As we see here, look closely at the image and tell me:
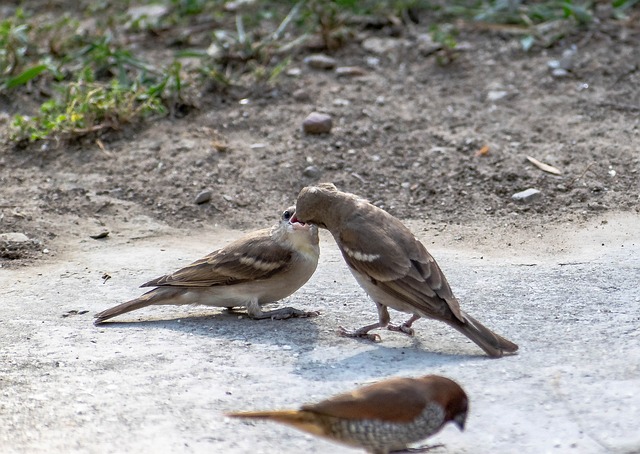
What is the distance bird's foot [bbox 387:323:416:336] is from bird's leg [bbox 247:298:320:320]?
523 millimetres

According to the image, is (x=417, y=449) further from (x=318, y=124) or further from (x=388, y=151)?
(x=318, y=124)

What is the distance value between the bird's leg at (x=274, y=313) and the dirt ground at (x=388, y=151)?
171cm

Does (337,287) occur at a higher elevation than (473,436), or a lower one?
lower

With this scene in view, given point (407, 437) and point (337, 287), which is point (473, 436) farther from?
point (337, 287)

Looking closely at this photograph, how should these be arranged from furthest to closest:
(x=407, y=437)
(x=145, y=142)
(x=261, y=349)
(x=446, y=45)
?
1. (x=446, y=45)
2. (x=145, y=142)
3. (x=261, y=349)
4. (x=407, y=437)

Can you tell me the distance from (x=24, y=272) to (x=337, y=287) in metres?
2.20

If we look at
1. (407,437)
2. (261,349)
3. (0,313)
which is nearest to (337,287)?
(261,349)

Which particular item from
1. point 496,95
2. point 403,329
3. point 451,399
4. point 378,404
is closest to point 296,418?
point 378,404

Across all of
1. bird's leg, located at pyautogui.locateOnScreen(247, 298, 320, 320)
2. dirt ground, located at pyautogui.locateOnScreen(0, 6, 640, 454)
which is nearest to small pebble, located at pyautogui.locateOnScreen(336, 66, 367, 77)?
dirt ground, located at pyautogui.locateOnScreen(0, 6, 640, 454)

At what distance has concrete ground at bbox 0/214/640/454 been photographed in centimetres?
488

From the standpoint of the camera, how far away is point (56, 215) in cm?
856

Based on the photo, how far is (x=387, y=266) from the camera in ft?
20.3

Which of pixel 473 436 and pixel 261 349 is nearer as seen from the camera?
pixel 473 436

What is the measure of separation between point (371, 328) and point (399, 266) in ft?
1.28
